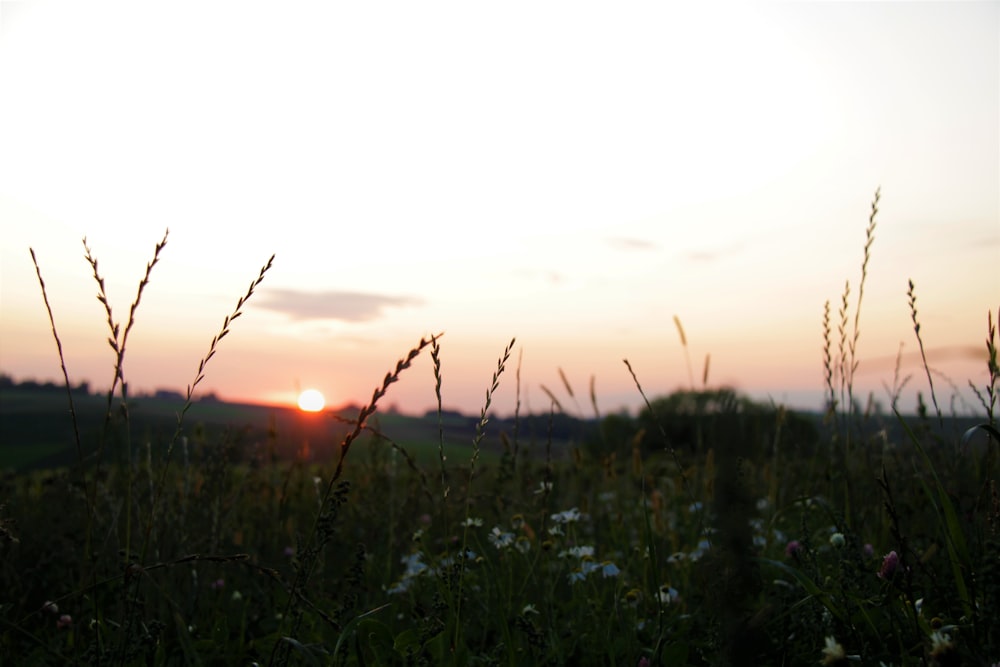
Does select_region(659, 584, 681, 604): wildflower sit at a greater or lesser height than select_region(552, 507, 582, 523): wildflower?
lesser

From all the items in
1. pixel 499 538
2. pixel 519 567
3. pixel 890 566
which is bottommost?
pixel 519 567

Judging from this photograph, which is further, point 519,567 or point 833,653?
point 519,567

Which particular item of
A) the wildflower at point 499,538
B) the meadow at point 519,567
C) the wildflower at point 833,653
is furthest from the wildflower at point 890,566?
the wildflower at point 499,538

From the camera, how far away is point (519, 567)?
377cm

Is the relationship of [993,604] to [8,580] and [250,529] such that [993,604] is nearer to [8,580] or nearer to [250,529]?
[8,580]

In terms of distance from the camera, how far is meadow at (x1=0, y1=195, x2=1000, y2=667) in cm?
169

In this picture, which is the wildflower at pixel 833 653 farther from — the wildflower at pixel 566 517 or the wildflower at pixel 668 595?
the wildflower at pixel 566 517

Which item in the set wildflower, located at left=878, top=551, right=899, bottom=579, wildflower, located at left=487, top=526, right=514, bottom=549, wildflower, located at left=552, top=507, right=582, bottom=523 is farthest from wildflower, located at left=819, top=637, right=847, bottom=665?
wildflower, located at left=552, top=507, right=582, bottom=523

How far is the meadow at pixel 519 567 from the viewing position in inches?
66.7

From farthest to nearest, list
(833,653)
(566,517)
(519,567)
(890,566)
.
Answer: (519,567), (566,517), (890,566), (833,653)

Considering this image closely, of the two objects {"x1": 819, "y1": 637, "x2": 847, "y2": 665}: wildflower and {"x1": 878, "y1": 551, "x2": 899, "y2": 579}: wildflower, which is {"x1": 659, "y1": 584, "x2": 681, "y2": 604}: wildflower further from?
{"x1": 819, "y1": 637, "x2": 847, "y2": 665}: wildflower

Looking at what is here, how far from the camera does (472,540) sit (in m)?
3.86

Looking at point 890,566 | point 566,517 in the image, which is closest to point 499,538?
point 566,517

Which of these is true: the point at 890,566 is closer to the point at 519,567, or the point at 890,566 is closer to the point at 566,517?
the point at 566,517
